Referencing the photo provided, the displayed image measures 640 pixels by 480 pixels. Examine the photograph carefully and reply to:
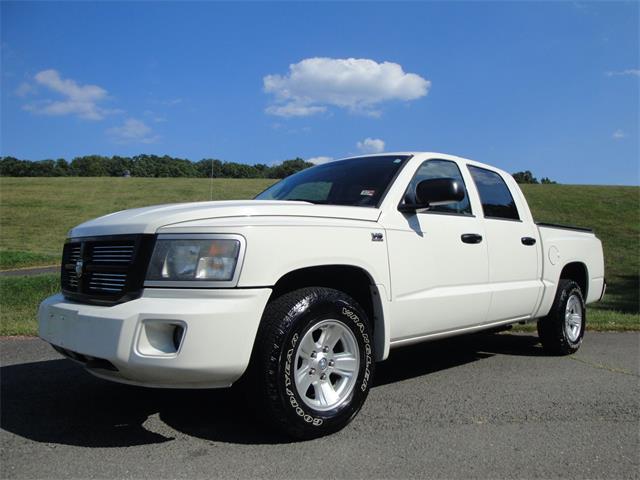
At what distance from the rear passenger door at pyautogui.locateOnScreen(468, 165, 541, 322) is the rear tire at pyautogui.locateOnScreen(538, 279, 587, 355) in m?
0.54

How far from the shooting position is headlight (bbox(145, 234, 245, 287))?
3.03 metres

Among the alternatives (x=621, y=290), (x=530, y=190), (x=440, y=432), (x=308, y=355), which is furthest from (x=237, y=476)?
(x=530, y=190)

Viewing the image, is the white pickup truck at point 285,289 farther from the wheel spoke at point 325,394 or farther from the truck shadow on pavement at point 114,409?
the truck shadow on pavement at point 114,409

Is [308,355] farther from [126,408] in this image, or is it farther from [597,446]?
[597,446]

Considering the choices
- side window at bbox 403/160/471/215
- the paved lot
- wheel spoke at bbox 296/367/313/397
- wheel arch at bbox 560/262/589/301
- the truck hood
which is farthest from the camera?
wheel arch at bbox 560/262/589/301

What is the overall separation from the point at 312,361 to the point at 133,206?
98.2 ft

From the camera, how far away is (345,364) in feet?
11.5

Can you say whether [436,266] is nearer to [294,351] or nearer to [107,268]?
[294,351]

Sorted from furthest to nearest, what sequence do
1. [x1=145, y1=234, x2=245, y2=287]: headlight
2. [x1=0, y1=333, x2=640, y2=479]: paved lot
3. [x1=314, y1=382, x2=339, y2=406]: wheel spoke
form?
1. [x1=314, y1=382, x2=339, y2=406]: wheel spoke
2. [x1=145, y1=234, x2=245, y2=287]: headlight
3. [x1=0, y1=333, x2=640, y2=479]: paved lot

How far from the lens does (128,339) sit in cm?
290

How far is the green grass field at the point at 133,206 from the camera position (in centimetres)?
914

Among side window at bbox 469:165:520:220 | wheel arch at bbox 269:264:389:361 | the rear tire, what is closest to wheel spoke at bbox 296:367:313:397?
wheel arch at bbox 269:264:389:361

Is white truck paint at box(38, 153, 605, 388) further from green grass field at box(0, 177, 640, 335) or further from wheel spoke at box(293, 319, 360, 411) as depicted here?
green grass field at box(0, 177, 640, 335)

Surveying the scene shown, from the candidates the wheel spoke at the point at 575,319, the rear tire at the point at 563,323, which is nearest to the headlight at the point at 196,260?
the rear tire at the point at 563,323
